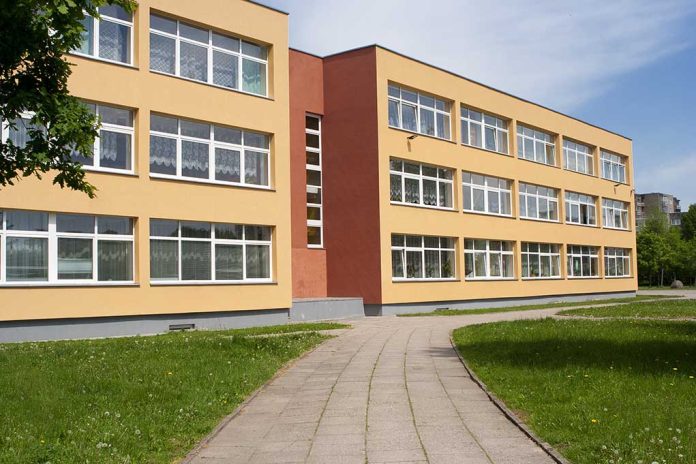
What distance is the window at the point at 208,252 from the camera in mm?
22500

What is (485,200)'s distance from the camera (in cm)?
3675

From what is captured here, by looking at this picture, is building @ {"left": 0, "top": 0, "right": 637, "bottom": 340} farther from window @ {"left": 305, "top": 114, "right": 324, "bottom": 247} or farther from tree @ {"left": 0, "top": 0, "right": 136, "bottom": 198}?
tree @ {"left": 0, "top": 0, "right": 136, "bottom": 198}

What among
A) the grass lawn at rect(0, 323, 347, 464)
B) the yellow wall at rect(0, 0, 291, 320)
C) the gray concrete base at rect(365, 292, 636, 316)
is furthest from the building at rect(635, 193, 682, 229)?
the grass lawn at rect(0, 323, 347, 464)

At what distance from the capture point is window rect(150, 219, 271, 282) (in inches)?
886

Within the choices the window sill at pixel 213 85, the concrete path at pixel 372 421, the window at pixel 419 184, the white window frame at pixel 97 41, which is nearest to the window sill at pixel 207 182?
the window sill at pixel 213 85

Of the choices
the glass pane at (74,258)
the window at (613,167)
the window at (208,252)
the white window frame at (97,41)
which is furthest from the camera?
the window at (613,167)

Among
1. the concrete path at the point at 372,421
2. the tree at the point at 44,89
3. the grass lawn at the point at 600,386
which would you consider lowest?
the concrete path at the point at 372,421

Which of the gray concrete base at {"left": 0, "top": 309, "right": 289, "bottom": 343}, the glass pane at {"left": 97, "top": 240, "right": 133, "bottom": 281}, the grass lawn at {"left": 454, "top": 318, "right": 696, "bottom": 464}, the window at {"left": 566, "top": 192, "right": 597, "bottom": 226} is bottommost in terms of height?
the grass lawn at {"left": 454, "top": 318, "right": 696, "bottom": 464}

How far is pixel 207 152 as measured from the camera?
2397cm

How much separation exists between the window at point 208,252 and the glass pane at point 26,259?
128 inches

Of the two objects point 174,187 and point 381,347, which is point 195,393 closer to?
point 381,347

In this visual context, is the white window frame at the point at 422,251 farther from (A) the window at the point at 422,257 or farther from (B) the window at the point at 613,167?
(B) the window at the point at 613,167

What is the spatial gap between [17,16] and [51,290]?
12.8 metres

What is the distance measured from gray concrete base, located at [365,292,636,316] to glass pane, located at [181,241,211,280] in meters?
8.36
